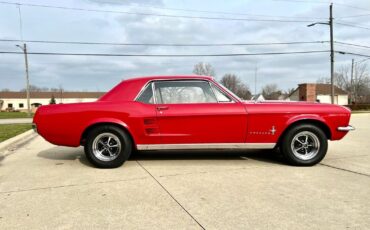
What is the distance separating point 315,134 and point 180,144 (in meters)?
2.27

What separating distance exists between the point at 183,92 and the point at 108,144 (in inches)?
59.9

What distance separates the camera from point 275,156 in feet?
22.9

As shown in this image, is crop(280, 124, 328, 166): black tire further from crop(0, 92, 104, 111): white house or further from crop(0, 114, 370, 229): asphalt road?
crop(0, 92, 104, 111): white house

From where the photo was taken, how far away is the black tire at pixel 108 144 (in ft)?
19.2

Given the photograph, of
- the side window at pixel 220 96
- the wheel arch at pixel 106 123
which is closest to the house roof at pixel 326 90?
the side window at pixel 220 96

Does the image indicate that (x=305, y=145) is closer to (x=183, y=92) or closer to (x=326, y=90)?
(x=183, y=92)

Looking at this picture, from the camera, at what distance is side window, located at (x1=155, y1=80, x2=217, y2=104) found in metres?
6.04

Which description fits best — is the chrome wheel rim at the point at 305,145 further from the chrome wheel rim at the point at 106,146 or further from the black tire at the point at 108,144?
the chrome wheel rim at the point at 106,146

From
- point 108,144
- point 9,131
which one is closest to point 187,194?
point 108,144

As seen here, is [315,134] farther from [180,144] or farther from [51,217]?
[51,217]

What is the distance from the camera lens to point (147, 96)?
19.9ft

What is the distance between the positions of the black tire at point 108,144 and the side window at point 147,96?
0.62 m

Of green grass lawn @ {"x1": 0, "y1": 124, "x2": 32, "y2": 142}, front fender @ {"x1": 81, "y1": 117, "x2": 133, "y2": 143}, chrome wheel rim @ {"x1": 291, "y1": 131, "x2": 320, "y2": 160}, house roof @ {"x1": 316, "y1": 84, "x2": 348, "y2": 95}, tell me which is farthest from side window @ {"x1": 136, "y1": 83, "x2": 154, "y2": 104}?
house roof @ {"x1": 316, "y1": 84, "x2": 348, "y2": 95}

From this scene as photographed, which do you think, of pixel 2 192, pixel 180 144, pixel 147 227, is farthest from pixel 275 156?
pixel 2 192
